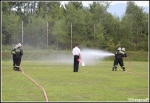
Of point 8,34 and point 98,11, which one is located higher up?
point 98,11

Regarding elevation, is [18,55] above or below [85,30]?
below

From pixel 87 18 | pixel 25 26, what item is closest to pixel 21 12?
pixel 25 26

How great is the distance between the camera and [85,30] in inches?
2552

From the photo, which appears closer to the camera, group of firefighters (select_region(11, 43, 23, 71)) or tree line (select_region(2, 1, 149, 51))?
group of firefighters (select_region(11, 43, 23, 71))

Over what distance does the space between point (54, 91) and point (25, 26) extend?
5357 cm

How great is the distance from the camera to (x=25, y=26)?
66.5 metres

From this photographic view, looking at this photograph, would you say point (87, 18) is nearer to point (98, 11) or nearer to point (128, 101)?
point (98, 11)

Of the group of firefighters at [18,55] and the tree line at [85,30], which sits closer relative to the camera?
the group of firefighters at [18,55]

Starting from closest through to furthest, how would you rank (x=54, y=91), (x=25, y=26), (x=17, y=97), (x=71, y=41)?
1. (x=17, y=97)
2. (x=54, y=91)
3. (x=71, y=41)
4. (x=25, y=26)

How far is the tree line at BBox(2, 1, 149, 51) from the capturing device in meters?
62.2

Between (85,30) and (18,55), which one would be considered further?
(85,30)

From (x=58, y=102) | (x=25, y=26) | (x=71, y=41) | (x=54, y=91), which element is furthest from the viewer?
(x=25, y=26)

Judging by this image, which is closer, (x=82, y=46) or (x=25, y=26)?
(x=82, y=46)

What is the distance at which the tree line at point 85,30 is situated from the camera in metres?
62.2
